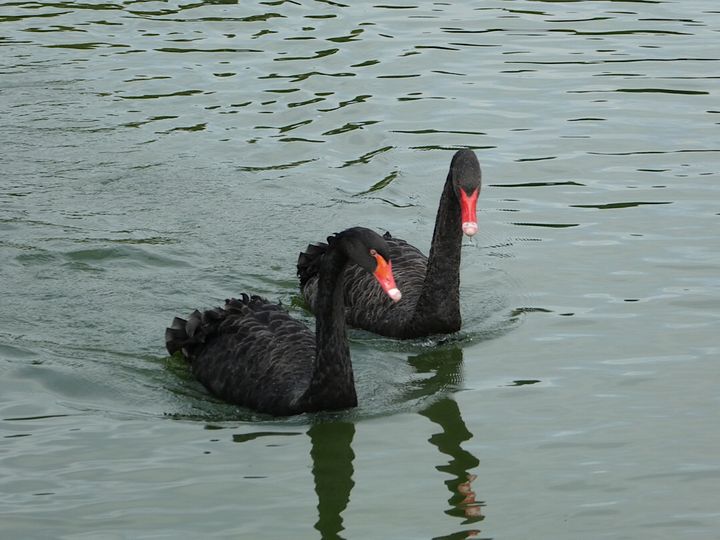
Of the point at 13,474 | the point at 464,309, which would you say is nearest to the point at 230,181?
the point at 464,309

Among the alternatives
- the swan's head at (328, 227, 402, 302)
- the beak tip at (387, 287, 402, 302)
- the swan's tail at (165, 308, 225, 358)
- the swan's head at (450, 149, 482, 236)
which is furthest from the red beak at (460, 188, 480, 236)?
the swan's tail at (165, 308, 225, 358)

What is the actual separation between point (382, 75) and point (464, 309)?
5.31 metres

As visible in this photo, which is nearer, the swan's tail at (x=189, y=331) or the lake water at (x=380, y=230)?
the lake water at (x=380, y=230)

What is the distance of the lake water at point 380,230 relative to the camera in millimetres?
6148

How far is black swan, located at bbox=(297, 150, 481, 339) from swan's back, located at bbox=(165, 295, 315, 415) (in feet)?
1.35

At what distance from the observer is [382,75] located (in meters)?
13.7

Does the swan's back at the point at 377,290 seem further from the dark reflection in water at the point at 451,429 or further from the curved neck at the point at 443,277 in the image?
the dark reflection in water at the point at 451,429

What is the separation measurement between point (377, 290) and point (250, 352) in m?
1.43

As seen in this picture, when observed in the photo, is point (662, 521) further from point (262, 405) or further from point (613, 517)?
point (262, 405)

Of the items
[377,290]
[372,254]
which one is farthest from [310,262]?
[372,254]

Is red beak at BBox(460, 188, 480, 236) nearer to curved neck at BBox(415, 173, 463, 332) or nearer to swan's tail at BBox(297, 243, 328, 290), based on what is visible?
curved neck at BBox(415, 173, 463, 332)

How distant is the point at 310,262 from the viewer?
8914 mm

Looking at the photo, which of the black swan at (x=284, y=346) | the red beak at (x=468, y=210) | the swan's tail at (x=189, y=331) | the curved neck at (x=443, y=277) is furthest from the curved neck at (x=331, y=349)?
the curved neck at (x=443, y=277)

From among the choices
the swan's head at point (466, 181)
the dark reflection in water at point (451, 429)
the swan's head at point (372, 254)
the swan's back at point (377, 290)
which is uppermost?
the swan's head at point (466, 181)
